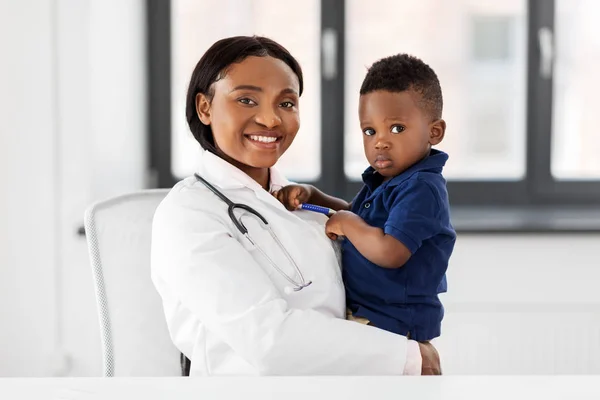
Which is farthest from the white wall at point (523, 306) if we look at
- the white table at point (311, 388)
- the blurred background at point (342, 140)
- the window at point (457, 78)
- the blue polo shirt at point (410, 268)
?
the white table at point (311, 388)

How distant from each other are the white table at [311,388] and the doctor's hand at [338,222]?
44 cm

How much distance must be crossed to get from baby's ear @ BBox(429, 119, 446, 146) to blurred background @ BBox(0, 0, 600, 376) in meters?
1.10

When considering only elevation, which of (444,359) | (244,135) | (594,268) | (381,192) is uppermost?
(244,135)

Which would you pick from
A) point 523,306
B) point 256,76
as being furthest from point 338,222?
point 523,306

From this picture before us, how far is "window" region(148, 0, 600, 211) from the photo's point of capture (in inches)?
115

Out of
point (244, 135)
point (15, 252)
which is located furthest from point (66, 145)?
point (244, 135)

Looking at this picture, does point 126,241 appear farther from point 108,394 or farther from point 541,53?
point 541,53

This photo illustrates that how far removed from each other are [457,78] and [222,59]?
169cm

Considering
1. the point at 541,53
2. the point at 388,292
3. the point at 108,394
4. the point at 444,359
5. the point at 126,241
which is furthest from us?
the point at 541,53

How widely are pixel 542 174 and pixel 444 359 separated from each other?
0.85 meters

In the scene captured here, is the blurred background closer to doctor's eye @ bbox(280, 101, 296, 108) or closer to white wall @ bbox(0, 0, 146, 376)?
white wall @ bbox(0, 0, 146, 376)

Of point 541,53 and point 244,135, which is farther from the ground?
point 541,53

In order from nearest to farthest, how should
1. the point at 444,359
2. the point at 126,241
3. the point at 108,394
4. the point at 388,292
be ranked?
the point at 108,394, the point at 388,292, the point at 126,241, the point at 444,359

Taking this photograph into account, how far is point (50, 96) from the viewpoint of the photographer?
2.55 metres
